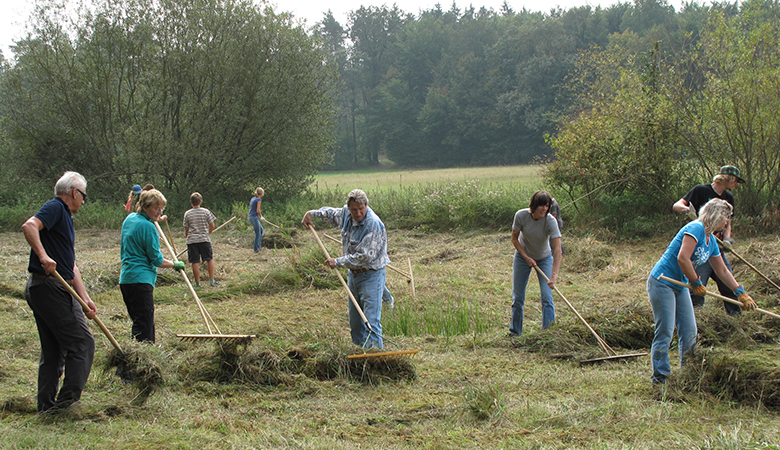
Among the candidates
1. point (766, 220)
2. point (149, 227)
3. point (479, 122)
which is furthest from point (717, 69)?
point (479, 122)

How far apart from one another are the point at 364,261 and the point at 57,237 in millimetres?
2355

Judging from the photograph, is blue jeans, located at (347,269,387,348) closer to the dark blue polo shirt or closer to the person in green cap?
the dark blue polo shirt

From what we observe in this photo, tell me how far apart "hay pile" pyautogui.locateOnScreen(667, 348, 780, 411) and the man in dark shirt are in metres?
4.23

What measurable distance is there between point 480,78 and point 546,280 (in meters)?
51.6

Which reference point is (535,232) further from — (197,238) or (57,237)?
(197,238)

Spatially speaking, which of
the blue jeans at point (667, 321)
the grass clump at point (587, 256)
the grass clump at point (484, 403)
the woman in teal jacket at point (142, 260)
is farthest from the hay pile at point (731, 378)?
the grass clump at point (587, 256)

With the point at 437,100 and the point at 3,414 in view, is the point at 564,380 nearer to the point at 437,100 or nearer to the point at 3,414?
the point at 3,414

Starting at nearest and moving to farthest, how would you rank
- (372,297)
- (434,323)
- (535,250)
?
(372,297), (535,250), (434,323)

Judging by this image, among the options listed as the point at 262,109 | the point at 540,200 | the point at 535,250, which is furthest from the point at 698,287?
the point at 262,109

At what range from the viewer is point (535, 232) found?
615cm

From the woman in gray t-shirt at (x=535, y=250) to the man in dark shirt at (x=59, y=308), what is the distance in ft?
13.3

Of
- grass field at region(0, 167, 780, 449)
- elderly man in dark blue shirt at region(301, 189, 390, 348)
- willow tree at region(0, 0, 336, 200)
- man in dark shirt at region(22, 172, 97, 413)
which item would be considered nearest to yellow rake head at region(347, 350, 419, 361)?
grass field at region(0, 167, 780, 449)

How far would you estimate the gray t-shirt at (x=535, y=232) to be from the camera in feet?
20.1

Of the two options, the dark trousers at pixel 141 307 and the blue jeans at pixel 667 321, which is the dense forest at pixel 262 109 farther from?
the dark trousers at pixel 141 307
